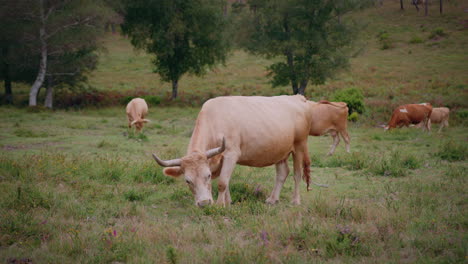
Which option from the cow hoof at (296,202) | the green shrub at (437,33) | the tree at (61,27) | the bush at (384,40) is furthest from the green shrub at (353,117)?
the bush at (384,40)

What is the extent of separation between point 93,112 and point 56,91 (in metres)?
7.57

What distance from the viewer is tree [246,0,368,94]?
26.7 meters

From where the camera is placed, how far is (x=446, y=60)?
30281 mm

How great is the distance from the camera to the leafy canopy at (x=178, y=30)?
28.0 metres

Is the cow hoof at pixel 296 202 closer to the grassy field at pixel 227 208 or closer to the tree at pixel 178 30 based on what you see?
the grassy field at pixel 227 208

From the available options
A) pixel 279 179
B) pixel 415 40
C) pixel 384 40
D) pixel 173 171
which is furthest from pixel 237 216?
pixel 384 40

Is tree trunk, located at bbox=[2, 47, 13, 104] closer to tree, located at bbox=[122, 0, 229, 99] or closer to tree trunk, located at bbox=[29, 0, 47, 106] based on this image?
tree trunk, located at bbox=[29, 0, 47, 106]

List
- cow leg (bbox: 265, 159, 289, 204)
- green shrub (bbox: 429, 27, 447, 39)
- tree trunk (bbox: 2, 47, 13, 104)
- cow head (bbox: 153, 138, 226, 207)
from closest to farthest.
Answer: cow head (bbox: 153, 138, 226, 207) → cow leg (bbox: 265, 159, 289, 204) → tree trunk (bbox: 2, 47, 13, 104) → green shrub (bbox: 429, 27, 447, 39)

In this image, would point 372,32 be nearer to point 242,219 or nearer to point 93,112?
point 93,112

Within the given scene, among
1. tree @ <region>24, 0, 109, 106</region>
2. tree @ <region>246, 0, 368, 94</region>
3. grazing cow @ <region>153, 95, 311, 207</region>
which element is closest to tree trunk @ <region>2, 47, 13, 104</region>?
tree @ <region>24, 0, 109, 106</region>

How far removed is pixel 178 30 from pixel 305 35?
333 inches

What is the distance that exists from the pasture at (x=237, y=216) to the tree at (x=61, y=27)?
18060 mm

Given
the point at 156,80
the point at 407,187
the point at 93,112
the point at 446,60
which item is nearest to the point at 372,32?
the point at 446,60

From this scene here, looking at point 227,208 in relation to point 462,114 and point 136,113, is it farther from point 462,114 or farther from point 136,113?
point 462,114
